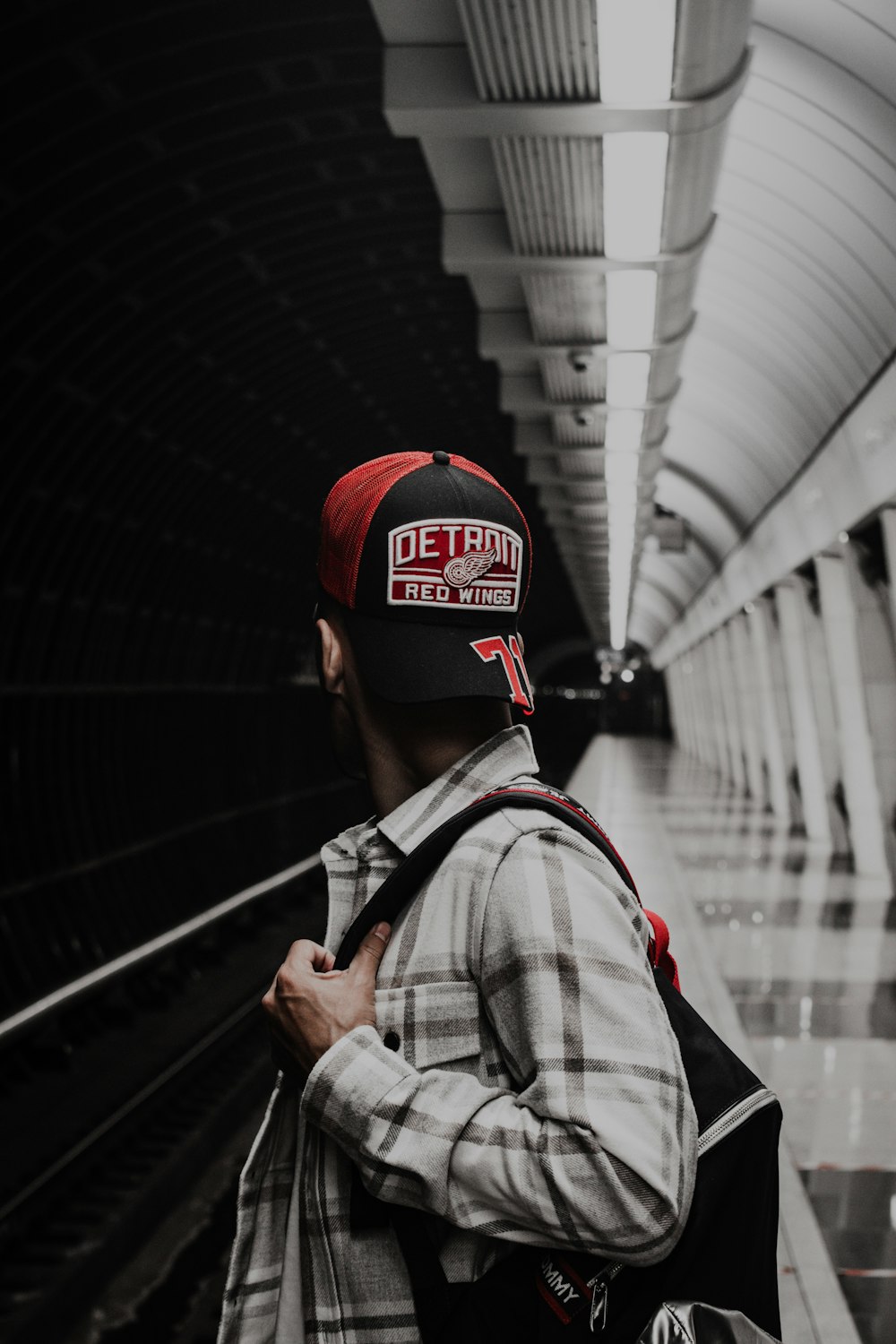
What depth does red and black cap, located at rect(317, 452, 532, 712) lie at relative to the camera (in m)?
1.82

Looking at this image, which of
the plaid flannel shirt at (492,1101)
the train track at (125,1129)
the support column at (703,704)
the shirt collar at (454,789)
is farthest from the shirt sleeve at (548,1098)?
the support column at (703,704)

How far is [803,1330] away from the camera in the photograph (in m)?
4.23

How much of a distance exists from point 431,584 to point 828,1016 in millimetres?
7232

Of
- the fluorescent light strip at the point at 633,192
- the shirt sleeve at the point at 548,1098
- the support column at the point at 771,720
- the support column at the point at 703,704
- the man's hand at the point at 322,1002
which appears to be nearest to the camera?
the shirt sleeve at the point at 548,1098

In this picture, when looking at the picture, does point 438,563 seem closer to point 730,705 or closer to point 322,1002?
point 322,1002

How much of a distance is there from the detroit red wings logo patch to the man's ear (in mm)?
144

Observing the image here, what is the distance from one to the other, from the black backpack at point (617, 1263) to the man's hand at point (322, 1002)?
0.06 metres

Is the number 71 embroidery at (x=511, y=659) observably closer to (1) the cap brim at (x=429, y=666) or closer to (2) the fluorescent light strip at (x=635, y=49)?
(1) the cap brim at (x=429, y=666)

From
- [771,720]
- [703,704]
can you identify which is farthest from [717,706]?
[771,720]

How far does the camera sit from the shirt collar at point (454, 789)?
1.86m

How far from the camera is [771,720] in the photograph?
25250 millimetres

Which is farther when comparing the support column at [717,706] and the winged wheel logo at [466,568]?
the support column at [717,706]

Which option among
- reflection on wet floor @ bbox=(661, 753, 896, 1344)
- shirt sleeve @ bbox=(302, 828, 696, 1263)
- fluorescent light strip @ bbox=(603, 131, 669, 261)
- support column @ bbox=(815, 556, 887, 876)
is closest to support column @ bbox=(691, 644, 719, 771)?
support column @ bbox=(815, 556, 887, 876)

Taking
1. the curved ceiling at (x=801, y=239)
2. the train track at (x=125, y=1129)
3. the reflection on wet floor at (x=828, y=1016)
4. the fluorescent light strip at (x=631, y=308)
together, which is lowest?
the train track at (x=125, y=1129)
